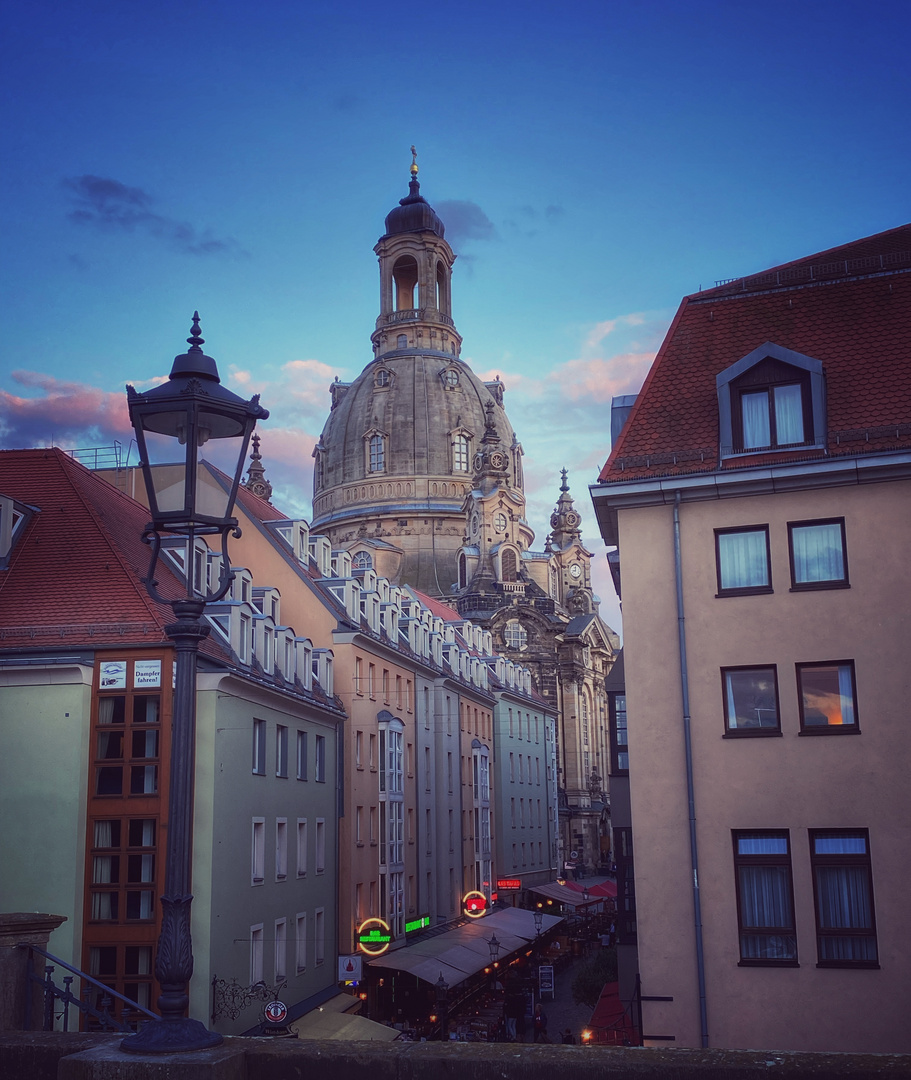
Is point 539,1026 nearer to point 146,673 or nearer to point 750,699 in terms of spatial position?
point 146,673

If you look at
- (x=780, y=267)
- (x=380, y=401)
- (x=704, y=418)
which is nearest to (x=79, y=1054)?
(x=704, y=418)

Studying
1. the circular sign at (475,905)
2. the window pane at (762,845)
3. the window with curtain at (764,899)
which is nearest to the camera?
the window with curtain at (764,899)

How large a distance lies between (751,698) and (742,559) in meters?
2.25

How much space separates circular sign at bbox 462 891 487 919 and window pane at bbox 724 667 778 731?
34.6m

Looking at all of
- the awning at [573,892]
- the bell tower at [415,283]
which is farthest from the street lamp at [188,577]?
the bell tower at [415,283]

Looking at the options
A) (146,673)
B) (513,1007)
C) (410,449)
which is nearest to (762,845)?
(146,673)

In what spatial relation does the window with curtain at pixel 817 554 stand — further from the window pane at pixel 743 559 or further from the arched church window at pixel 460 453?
the arched church window at pixel 460 453

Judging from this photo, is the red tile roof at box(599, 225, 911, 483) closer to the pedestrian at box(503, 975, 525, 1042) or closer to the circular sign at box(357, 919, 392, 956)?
the circular sign at box(357, 919, 392, 956)

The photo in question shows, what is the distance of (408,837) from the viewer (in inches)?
1809

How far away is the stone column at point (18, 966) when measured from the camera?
10.3 metres

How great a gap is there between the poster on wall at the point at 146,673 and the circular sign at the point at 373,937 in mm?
13399

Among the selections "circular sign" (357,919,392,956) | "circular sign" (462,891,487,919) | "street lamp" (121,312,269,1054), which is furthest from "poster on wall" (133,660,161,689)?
"circular sign" (462,891,487,919)

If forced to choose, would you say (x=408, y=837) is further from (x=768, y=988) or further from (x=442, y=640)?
(x=768, y=988)

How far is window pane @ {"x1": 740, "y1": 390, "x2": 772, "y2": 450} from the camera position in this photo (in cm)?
2011
